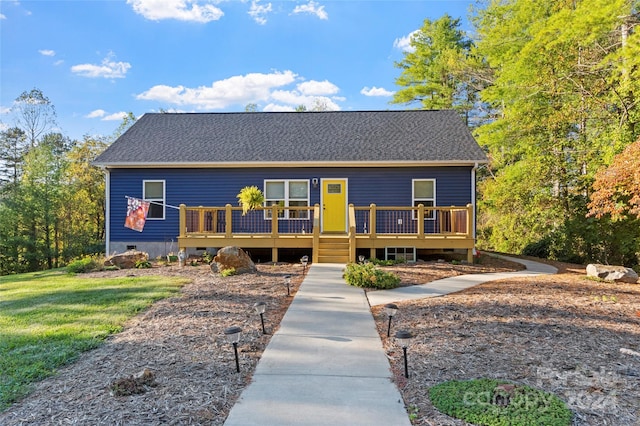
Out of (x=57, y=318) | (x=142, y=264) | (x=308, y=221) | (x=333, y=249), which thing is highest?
(x=308, y=221)

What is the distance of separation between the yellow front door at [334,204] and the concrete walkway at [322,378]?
Answer: 6766mm

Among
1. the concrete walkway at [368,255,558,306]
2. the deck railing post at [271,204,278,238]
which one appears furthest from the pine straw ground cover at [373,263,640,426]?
the deck railing post at [271,204,278,238]

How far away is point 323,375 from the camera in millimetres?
3252

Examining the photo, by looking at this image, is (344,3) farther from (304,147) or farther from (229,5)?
(304,147)

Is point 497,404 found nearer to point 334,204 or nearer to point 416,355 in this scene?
point 416,355

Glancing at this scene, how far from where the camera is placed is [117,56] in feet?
59.5

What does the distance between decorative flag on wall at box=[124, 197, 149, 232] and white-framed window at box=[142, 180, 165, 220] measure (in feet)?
2.78

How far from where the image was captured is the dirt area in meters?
2.70

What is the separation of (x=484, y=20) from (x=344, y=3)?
10582 mm

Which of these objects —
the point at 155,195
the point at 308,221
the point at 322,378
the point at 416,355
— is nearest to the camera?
the point at 322,378

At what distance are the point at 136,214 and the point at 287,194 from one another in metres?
4.73

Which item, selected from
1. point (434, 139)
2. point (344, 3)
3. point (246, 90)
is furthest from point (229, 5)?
point (246, 90)

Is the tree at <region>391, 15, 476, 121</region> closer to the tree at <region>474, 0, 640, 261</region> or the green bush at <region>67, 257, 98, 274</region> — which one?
the tree at <region>474, 0, 640, 261</region>

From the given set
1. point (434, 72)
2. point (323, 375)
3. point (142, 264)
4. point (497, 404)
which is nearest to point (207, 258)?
point (142, 264)
